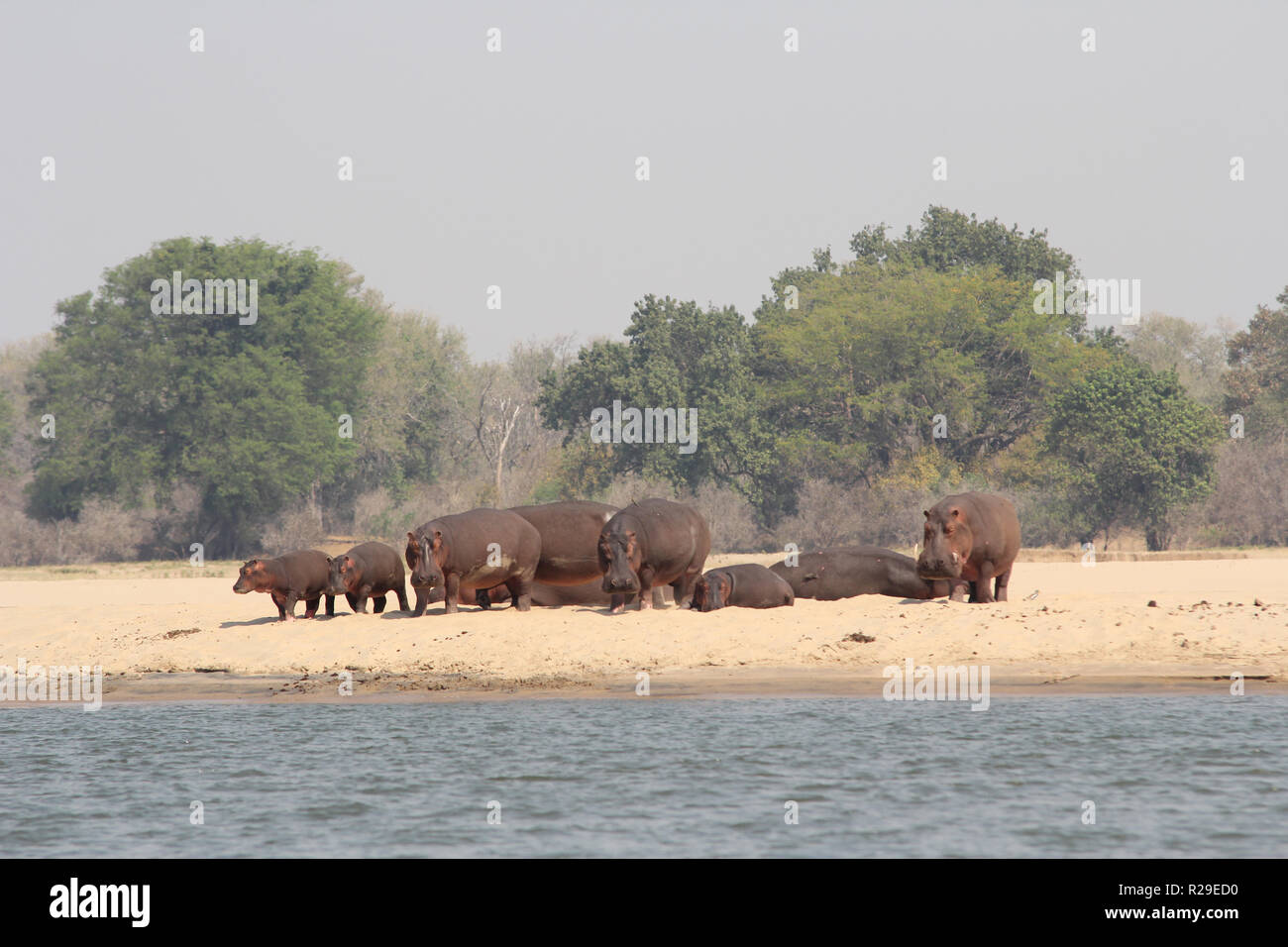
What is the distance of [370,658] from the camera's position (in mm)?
20531

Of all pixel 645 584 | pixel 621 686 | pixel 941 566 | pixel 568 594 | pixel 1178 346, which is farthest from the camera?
pixel 1178 346

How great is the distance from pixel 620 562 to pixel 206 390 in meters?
42.5

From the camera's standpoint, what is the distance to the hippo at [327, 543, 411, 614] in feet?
73.9

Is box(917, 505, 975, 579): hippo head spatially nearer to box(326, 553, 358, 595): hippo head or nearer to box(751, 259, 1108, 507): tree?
box(326, 553, 358, 595): hippo head

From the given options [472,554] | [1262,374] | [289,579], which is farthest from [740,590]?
[1262,374]

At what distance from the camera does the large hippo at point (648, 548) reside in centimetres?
2159

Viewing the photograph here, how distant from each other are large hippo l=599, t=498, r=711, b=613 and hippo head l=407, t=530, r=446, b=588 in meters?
2.32

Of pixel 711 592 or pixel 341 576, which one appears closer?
pixel 711 592

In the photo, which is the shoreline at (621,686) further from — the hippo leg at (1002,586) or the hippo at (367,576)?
the hippo leg at (1002,586)

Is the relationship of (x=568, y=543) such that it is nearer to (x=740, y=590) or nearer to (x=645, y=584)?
(x=645, y=584)

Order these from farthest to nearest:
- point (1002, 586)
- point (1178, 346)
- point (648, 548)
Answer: point (1178, 346), point (1002, 586), point (648, 548)

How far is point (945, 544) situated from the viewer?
20.9m

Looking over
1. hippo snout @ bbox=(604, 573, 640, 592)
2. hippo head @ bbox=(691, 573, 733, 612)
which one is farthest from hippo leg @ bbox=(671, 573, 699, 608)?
hippo snout @ bbox=(604, 573, 640, 592)
